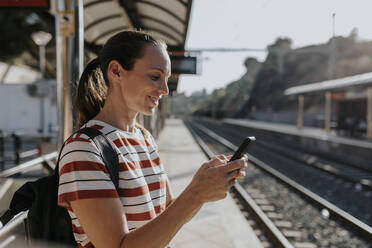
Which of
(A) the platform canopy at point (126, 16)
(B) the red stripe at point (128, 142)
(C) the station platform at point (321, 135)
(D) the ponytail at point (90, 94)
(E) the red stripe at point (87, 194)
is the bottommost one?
(C) the station platform at point (321, 135)

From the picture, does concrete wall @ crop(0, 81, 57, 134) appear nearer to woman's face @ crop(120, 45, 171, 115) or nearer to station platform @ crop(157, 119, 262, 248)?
station platform @ crop(157, 119, 262, 248)

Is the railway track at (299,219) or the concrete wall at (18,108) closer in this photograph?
the railway track at (299,219)

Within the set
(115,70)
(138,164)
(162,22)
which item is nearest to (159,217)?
(138,164)

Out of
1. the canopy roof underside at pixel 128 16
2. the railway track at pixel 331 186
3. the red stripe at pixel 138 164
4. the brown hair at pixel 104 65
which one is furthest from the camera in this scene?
the railway track at pixel 331 186

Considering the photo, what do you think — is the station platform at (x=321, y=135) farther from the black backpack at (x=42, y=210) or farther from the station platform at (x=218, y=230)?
the black backpack at (x=42, y=210)

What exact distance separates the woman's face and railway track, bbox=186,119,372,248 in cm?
392

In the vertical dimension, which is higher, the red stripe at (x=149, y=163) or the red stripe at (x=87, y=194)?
the red stripe at (x=149, y=163)

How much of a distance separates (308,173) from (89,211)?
10.2 metres

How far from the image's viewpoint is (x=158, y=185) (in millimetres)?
1436

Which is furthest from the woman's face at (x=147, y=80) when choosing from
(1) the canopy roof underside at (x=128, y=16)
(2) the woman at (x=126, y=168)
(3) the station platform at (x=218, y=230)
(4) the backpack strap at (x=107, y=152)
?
(1) the canopy roof underside at (x=128, y=16)

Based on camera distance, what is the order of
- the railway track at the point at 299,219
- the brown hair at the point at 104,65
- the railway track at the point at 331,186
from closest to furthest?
the brown hair at the point at 104,65 < the railway track at the point at 299,219 < the railway track at the point at 331,186

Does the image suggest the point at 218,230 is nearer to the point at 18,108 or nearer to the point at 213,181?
the point at 213,181

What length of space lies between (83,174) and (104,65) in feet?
Answer: 1.67

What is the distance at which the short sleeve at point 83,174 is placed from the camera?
108 centimetres
